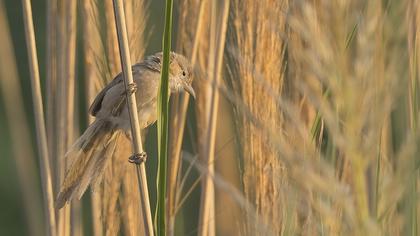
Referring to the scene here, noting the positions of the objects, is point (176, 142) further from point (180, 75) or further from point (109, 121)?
point (180, 75)

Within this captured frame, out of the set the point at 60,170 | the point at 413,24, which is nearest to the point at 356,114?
the point at 413,24

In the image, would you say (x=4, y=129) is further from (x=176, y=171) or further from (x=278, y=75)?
(x=278, y=75)

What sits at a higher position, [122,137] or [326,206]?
[326,206]

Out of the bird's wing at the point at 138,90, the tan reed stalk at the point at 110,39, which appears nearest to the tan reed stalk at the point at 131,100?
the tan reed stalk at the point at 110,39

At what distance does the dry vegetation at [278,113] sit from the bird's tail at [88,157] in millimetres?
31

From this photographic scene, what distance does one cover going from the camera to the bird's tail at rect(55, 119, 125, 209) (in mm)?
1571

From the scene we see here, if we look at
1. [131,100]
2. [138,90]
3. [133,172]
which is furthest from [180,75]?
[131,100]

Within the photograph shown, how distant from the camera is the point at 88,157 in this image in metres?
1.70

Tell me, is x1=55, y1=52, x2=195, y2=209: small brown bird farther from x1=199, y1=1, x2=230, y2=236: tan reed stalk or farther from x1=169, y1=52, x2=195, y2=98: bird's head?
x1=199, y1=1, x2=230, y2=236: tan reed stalk

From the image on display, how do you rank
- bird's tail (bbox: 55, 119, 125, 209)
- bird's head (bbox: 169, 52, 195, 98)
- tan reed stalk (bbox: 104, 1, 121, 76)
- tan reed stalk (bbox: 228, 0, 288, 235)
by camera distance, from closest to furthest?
1. tan reed stalk (bbox: 228, 0, 288, 235)
2. bird's tail (bbox: 55, 119, 125, 209)
3. tan reed stalk (bbox: 104, 1, 121, 76)
4. bird's head (bbox: 169, 52, 195, 98)

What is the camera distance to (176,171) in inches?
66.9

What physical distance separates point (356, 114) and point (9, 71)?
1.90 metres

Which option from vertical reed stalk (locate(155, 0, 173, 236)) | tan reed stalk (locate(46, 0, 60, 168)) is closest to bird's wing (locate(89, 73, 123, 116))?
tan reed stalk (locate(46, 0, 60, 168))

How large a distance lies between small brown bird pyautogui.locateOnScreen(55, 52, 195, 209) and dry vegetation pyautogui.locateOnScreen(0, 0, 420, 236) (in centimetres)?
4
